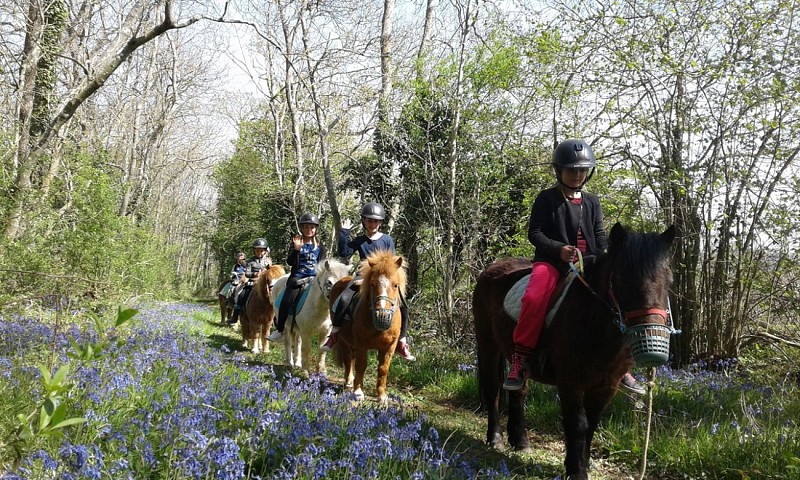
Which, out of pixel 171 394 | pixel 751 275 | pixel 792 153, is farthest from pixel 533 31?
pixel 171 394

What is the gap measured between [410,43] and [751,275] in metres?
13.1

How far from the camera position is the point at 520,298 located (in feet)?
15.8

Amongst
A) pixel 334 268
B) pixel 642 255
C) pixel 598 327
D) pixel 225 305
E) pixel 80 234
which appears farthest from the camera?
pixel 225 305

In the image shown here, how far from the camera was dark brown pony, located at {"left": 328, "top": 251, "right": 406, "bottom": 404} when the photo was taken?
20.7 ft

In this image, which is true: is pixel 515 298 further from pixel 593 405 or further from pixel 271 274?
pixel 271 274

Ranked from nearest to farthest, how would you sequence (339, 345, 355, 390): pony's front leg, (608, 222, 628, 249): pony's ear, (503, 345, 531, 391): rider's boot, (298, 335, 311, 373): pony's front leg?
(608, 222, 628, 249): pony's ear
(503, 345, 531, 391): rider's boot
(339, 345, 355, 390): pony's front leg
(298, 335, 311, 373): pony's front leg

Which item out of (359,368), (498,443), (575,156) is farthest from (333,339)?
(575,156)

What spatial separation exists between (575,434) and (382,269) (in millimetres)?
3079

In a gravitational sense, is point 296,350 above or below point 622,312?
below

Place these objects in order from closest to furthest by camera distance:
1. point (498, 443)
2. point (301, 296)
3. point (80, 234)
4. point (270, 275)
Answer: point (498, 443), point (301, 296), point (270, 275), point (80, 234)

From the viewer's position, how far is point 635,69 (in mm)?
→ 7859

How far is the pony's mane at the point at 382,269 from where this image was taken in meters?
6.49

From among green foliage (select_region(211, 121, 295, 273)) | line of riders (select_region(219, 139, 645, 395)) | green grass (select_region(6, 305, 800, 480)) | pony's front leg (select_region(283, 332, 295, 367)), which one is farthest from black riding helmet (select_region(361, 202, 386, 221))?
green foliage (select_region(211, 121, 295, 273))

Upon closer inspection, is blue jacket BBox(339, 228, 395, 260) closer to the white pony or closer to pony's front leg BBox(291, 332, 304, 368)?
the white pony
